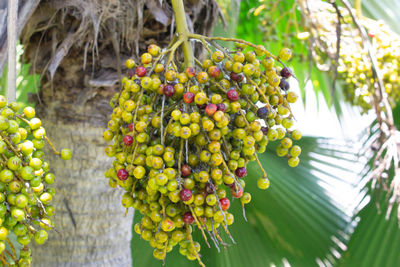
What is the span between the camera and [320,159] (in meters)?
2.62

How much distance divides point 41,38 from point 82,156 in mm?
527

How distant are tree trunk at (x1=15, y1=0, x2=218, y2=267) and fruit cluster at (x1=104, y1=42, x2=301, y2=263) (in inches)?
28.9

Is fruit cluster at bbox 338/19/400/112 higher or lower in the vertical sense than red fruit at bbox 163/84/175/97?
higher

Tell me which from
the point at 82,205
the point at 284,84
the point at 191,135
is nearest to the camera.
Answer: the point at 191,135

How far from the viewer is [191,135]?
85 centimetres

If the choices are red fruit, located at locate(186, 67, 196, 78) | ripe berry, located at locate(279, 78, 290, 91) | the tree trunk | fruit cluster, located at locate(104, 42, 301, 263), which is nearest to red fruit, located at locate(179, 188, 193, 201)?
fruit cluster, located at locate(104, 42, 301, 263)

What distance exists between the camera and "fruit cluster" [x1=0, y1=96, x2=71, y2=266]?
2.36 feet

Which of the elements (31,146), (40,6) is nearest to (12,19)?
(31,146)

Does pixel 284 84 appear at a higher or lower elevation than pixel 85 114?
higher

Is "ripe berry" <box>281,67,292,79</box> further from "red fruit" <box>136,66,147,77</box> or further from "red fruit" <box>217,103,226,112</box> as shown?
"red fruit" <box>136,66,147,77</box>

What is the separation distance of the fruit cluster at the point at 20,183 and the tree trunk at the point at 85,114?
81 centimetres

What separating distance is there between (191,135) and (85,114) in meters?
1.00

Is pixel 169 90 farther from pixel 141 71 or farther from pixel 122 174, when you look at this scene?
pixel 122 174

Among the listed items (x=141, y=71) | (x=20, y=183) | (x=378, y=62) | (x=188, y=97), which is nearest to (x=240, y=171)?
→ (x=188, y=97)
